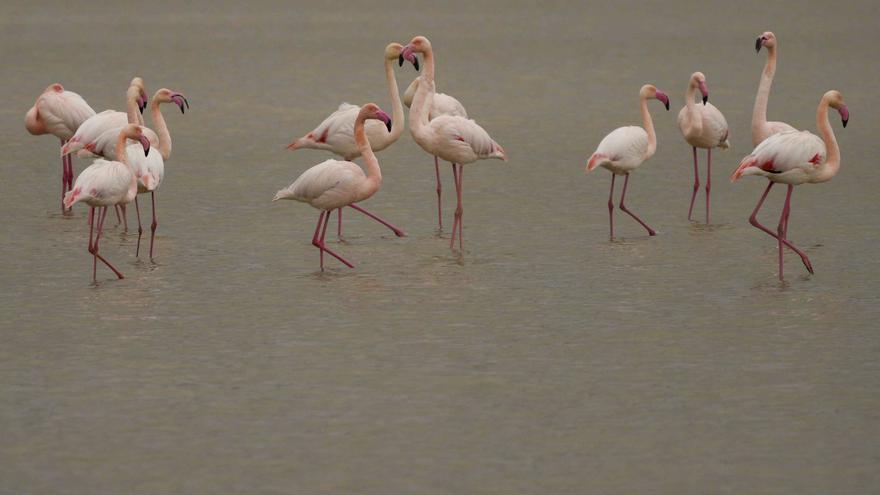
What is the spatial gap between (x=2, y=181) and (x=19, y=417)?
7723mm

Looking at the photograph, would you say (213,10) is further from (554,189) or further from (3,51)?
(554,189)

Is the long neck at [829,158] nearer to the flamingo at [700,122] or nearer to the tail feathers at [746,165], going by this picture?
the tail feathers at [746,165]

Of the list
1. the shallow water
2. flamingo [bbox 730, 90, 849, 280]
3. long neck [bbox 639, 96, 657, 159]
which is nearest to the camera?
the shallow water

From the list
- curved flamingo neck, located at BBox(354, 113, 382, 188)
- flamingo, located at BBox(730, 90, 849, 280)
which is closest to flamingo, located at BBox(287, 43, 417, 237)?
curved flamingo neck, located at BBox(354, 113, 382, 188)

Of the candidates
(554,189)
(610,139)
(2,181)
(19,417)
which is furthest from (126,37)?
(19,417)

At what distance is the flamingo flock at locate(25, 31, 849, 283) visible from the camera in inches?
422

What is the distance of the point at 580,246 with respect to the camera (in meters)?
11.6

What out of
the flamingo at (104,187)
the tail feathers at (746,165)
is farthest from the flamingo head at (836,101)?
the flamingo at (104,187)

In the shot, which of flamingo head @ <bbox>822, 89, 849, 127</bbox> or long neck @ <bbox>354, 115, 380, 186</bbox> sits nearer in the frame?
long neck @ <bbox>354, 115, 380, 186</bbox>

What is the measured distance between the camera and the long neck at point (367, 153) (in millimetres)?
10938

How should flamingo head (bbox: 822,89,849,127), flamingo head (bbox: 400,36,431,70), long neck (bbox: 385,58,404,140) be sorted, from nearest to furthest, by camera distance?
flamingo head (bbox: 822,89,849,127), flamingo head (bbox: 400,36,431,70), long neck (bbox: 385,58,404,140)

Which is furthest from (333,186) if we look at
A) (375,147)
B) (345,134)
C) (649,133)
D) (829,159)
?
(829,159)

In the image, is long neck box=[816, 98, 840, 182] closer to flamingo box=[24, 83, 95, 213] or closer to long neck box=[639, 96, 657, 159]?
long neck box=[639, 96, 657, 159]

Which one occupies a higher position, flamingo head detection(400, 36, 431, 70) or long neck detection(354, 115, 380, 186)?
flamingo head detection(400, 36, 431, 70)
